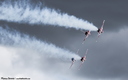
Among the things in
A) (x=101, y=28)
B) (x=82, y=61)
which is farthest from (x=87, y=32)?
(x=82, y=61)

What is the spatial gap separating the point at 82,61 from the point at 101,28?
17.7m

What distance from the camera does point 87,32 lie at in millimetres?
146750

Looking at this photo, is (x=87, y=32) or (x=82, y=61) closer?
(x=87, y=32)

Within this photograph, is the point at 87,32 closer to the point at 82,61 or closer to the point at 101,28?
the point at 101,28

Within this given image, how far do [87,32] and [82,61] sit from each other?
17110 millimetres

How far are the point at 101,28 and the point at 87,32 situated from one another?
259 inches

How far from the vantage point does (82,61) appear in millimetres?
159125

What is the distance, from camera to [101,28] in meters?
150
